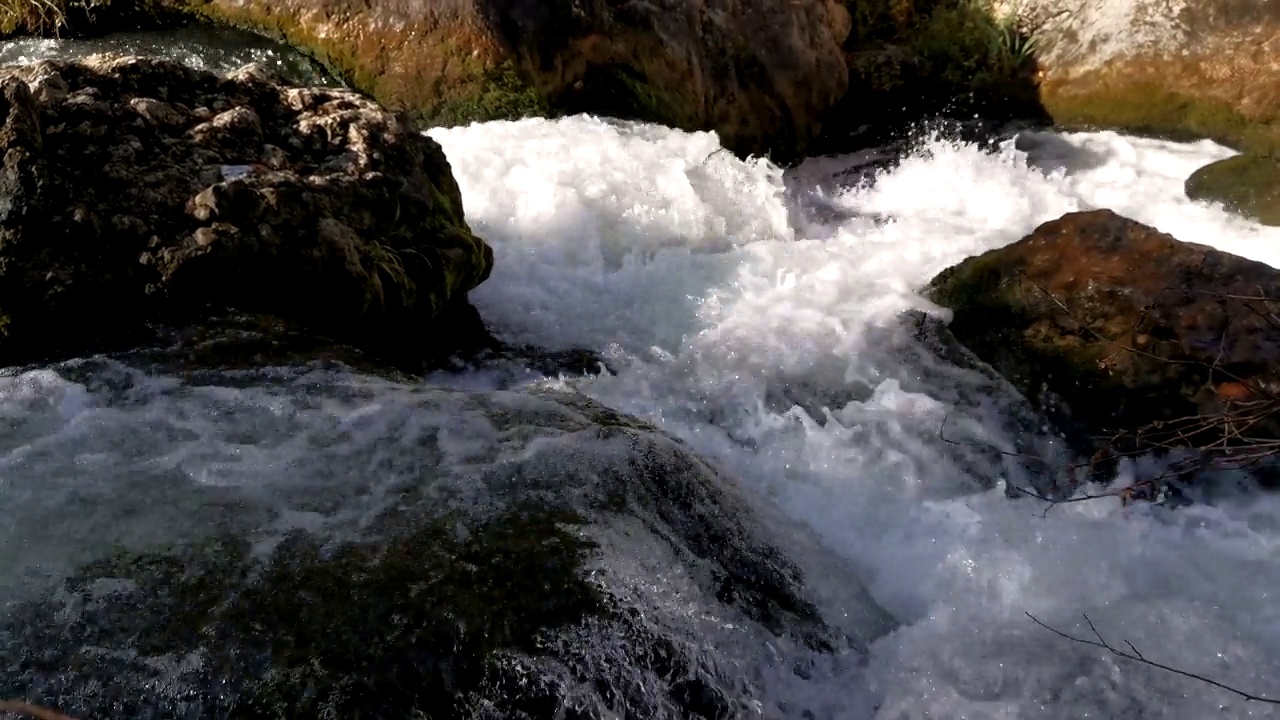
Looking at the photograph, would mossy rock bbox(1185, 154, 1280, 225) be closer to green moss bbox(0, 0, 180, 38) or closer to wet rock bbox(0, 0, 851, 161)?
wet rock bbox(0, 0, 851, 161)

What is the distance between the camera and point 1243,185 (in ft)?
21.5

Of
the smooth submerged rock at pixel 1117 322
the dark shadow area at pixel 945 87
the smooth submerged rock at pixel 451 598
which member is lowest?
the dark shadow area at pixel 945 87

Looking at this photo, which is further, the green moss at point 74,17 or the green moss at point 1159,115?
the green moss at point 1159,115

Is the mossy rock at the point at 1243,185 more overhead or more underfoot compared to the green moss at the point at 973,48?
more underfoot

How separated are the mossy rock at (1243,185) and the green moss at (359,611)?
6.01 meters

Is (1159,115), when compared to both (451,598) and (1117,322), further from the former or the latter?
(451,598)

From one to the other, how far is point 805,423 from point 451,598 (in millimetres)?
2320

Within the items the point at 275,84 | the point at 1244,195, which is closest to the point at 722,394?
the point at 275,84

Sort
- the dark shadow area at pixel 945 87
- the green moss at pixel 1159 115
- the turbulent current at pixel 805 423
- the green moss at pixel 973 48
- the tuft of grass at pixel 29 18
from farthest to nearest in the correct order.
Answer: the green moss at pixel 973 48 → the dark shadow area at pixel 945 87 → the green moss at pixel 1159 115 → the tuft of grass at pixel 29 18 → the turbulent current at pixel 805 423

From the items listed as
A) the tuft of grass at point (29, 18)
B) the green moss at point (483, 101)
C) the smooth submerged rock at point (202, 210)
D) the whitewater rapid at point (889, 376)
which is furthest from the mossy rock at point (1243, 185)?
the tuft of grass at point (29, 18)

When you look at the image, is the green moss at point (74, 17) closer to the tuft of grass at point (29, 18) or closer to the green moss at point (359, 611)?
the tuft of grass at point (29, 18)

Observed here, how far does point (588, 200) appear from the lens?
559 cm

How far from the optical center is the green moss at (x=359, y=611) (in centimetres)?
185

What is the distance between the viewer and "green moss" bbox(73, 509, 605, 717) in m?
1.85
